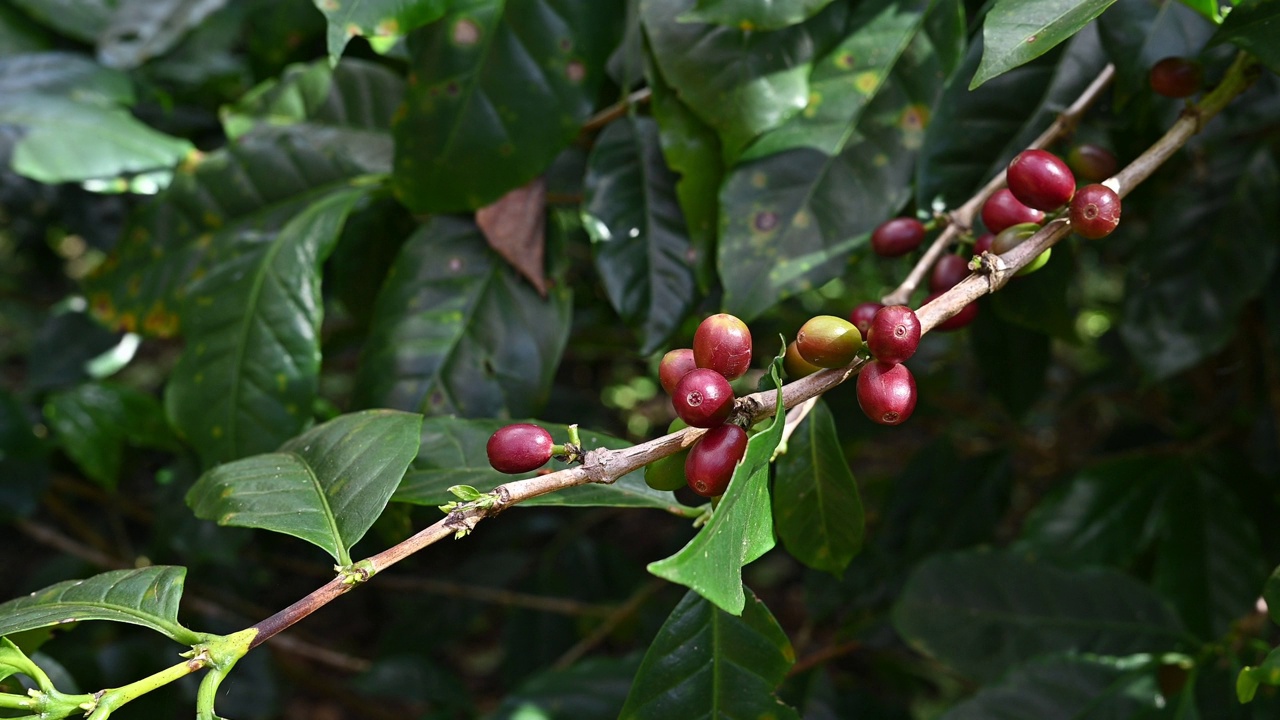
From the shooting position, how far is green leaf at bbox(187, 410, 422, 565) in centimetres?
71

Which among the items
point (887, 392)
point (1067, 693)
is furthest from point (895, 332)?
point (1067, 693)

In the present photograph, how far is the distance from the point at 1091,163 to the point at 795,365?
38 cm

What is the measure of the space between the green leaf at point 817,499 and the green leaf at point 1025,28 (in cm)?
33

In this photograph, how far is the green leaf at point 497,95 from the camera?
110 cm

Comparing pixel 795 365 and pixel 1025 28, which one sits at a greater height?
pixel 1025 28

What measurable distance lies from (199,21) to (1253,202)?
5.86ft

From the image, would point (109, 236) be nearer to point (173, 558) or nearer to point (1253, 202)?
point (173, 558)

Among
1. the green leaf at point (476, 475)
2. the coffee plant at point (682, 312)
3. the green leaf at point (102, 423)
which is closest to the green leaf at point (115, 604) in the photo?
the coffee plant at point (682, 312)

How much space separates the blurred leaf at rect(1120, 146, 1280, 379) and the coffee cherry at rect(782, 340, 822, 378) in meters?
0.78

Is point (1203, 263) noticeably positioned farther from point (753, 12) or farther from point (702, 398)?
point (702, 398)

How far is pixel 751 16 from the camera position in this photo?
2.98 feet

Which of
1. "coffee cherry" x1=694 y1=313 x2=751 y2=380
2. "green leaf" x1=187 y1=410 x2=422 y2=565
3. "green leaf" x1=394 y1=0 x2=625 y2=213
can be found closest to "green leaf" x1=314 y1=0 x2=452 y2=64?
"green leaf" x1=394 y1=0 x2=625 y2=213

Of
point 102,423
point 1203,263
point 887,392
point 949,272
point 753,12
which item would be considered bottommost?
point 102,423

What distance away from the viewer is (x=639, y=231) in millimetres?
1111
